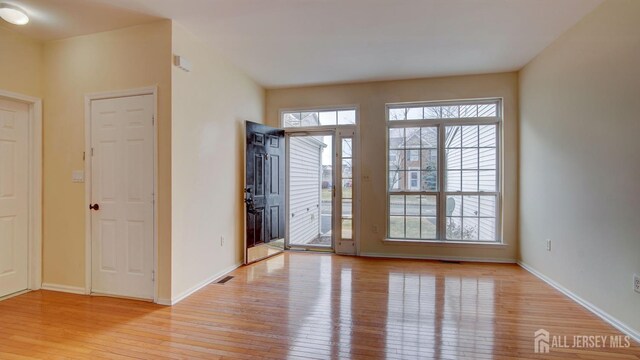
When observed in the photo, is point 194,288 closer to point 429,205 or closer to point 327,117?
point 327,117

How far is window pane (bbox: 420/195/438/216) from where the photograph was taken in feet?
14.9

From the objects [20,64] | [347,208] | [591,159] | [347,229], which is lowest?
[347,229]

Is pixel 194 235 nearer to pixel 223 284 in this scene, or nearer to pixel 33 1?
pixel 223 284

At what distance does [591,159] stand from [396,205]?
2.42m

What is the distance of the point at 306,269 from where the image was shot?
3932mm

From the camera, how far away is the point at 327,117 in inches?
192

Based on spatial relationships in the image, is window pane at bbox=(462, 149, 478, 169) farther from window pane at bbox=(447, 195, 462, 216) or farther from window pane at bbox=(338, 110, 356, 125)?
window pane at bbox=(338, 110, 356, 125)

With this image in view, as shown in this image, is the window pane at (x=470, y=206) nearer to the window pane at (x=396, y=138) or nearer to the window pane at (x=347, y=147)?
the window pane at (x=396, y=138)

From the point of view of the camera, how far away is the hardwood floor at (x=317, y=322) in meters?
2.07

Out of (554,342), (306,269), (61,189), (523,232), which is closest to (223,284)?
(306,269)

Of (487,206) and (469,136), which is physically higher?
(469,136)

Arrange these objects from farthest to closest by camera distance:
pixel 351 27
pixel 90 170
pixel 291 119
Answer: pixel 291 119 < pixel 90 170 < pixel 351 27

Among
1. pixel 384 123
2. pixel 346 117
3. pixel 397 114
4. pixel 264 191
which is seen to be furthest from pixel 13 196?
pixel 397 114

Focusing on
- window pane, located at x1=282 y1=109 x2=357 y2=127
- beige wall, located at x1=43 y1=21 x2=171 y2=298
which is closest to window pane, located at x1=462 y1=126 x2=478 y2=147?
window pane, located at x1=282 y1=109 x2=357 y2=127
